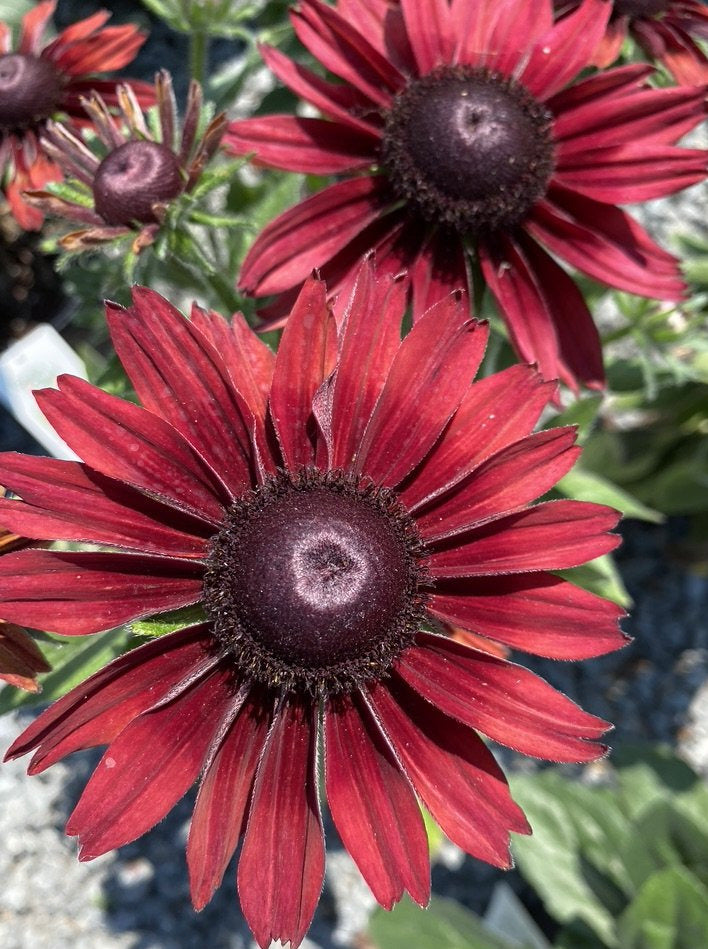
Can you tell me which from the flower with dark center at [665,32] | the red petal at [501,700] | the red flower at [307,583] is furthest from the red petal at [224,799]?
the flower with dark center at [665,32]

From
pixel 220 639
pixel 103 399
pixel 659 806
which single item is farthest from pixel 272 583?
pixel 659 806

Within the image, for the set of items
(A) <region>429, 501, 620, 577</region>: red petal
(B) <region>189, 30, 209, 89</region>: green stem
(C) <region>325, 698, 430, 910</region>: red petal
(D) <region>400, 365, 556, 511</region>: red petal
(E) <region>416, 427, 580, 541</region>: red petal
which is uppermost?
(B) <region>189, 30, 209, 89</region>: green stem

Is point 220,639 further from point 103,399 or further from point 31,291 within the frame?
point 31,291

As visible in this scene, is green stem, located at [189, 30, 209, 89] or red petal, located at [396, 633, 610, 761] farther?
green stem, located at [189, 30, 209, 89]

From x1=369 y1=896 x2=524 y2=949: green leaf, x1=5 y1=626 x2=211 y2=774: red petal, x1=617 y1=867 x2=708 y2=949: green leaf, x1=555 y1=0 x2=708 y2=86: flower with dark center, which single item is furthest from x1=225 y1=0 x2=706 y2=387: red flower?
x1=369 y1=896 x2=524 y2=949: green leaf

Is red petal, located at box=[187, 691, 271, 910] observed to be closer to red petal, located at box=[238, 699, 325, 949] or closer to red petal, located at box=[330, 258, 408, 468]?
red petal, located at box=[238, 699, 325, 949]

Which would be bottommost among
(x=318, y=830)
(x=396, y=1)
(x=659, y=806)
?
(x=659, y=806)
